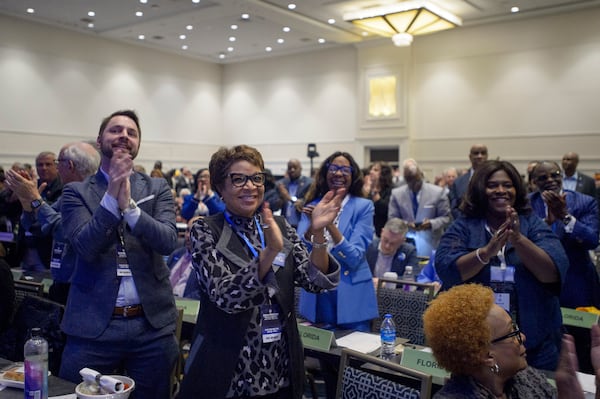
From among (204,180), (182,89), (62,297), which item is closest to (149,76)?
(182,89)


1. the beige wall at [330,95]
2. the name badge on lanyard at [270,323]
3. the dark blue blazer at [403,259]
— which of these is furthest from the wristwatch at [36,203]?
the beige wall at [330,95]

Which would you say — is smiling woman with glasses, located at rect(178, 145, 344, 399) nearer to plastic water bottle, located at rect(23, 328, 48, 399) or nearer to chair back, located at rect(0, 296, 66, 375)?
plastic water bottle, located at rect(23, 328, 48, 399)

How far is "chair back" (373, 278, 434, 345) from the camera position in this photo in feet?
10.3

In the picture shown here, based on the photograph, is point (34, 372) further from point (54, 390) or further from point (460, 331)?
point (460, 331)

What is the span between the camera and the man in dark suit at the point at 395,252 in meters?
4.11

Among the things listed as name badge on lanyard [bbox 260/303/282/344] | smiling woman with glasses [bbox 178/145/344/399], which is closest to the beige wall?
smiling woman with glasses [bbox 178/145/344/399]

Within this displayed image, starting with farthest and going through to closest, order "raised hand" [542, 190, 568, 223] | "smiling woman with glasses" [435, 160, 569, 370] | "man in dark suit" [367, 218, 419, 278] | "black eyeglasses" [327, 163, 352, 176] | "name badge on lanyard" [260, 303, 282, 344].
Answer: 1. "man in dark suit" [367, 218, 419, 278]
2. "raised hand" [542, 190, 568, 223]
3. "black eyeglasses" [327, 163, 352, 176]
4. "smiling woman with glasses" [435, 160, 569, 370]
5. "name badge on lanyard" [260, 303, 282, 344]

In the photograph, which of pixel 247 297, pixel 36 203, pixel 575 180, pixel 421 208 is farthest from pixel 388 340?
pixel 575 180

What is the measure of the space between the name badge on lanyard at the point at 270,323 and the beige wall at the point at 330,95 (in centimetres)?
1099

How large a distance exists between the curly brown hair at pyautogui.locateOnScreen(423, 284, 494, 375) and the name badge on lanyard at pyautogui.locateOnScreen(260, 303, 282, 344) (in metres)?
0.50

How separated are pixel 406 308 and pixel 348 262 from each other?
63 centimetres

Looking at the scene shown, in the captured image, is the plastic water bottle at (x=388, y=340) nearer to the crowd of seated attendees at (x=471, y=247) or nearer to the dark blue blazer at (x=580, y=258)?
the crowd of seated attendees at (x=471, y=247)

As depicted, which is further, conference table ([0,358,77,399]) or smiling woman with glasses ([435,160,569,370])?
smiling woman with glasses ([435,160,569,370])

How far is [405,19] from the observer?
11.2m
